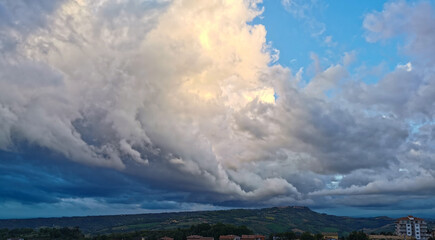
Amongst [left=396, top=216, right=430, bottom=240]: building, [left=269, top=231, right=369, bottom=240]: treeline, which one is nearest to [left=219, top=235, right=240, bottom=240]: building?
[left=269, top=231, right=369, bottom=240]: treeline

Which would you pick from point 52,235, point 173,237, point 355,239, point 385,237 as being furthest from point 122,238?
point 385,237

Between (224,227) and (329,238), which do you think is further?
(224,227)

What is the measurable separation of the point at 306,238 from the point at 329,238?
16.1 m

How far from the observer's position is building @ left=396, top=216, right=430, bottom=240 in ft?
590

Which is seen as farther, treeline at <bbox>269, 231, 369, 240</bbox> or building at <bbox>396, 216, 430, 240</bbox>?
building at <bbox>396, 216, 430, 240</bbox>

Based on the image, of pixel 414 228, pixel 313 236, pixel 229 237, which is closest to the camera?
pixel 313 236

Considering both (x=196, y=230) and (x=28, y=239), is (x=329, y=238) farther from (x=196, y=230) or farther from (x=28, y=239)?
(x=28, y=239)

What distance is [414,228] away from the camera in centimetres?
18125

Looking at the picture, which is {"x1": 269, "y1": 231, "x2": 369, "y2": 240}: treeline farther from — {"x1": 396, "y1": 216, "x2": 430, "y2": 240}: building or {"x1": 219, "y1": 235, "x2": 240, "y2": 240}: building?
{"x1": 396, "y1": 216, "x2": 430, "y2": 240}: building

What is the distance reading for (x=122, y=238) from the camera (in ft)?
606

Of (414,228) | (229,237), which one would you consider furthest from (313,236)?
(414,228)

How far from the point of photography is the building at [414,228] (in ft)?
590

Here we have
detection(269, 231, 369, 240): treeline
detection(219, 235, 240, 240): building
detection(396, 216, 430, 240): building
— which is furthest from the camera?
detection(396, 216, 430, 240): building

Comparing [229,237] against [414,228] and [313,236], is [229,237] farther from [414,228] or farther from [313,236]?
[414,228]
